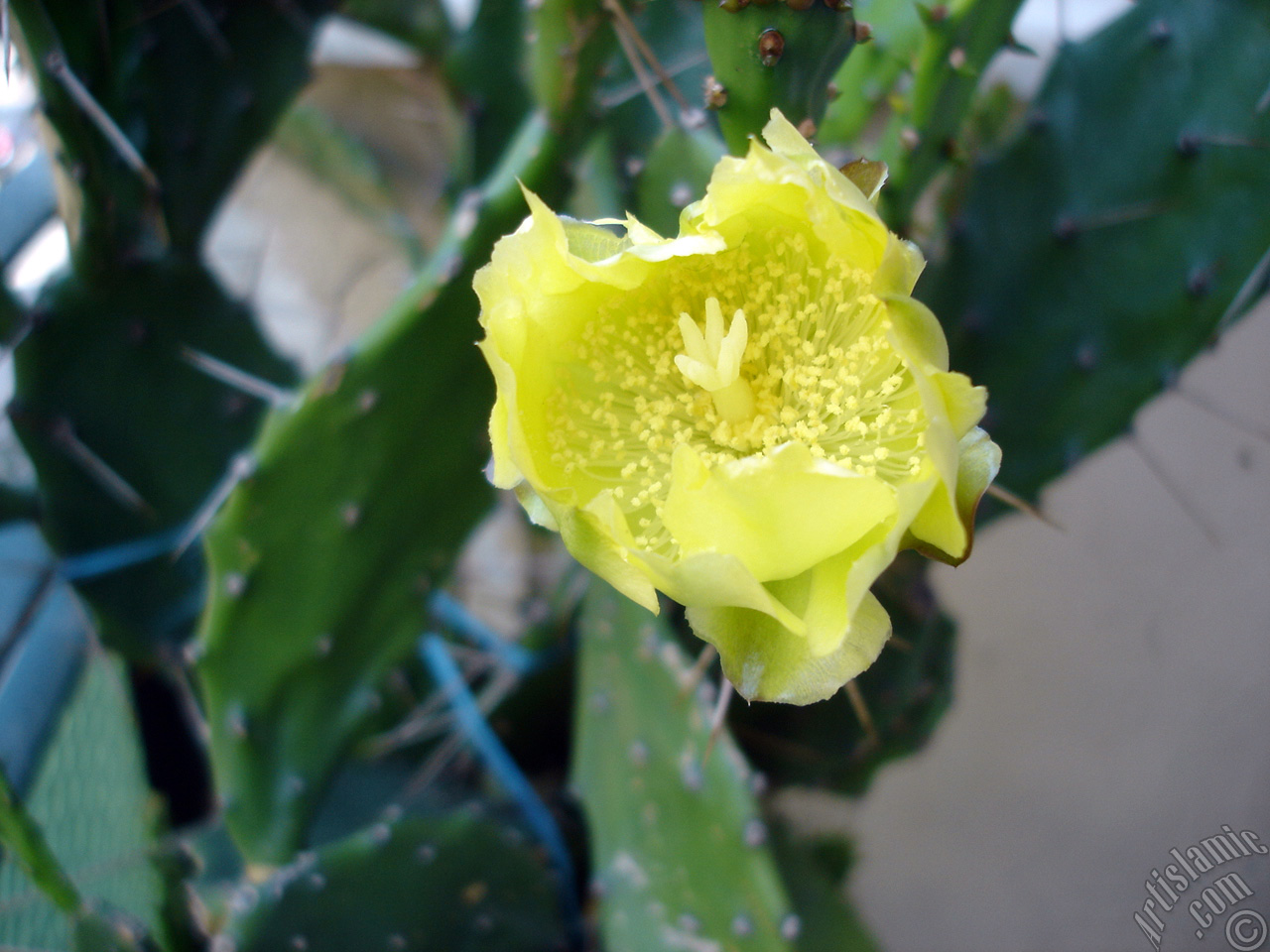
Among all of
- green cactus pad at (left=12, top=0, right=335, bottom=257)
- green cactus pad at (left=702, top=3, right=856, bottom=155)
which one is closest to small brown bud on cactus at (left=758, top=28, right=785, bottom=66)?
green cactus pad at (left=702, top=3, right=856, bottom=155)

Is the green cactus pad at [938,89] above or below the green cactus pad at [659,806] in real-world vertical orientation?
above

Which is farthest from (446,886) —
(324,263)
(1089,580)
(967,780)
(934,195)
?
(324,263)

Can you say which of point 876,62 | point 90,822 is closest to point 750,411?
point 876,62

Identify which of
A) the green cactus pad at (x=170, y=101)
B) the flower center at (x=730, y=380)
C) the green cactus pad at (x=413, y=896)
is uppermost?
the flower center at (x=730, y=380)

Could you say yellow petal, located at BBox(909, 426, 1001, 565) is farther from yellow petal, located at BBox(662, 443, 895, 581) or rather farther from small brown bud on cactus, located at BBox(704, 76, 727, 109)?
small brown bud on cactus, located at BBox(704, 76, 727, 109)

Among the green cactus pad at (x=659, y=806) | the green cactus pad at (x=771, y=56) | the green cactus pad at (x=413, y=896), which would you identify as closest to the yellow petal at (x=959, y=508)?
the green cactus pad at (x=771, y=56)

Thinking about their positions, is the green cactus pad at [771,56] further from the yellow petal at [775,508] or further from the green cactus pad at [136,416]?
the green cactus pad at [136,416]

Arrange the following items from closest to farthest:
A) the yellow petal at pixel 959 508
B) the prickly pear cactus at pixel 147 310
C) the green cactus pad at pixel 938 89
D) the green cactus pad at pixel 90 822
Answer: the yellow petal at pixel 959 508 < the green cactus pad at pixel 938 89 < the green cactus pad at pixel 90 822 < the prickly pear cactus at pixel 147 310

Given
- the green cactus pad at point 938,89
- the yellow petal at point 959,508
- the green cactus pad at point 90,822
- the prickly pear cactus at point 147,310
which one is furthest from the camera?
the prickly pear cactus at point 147,310
